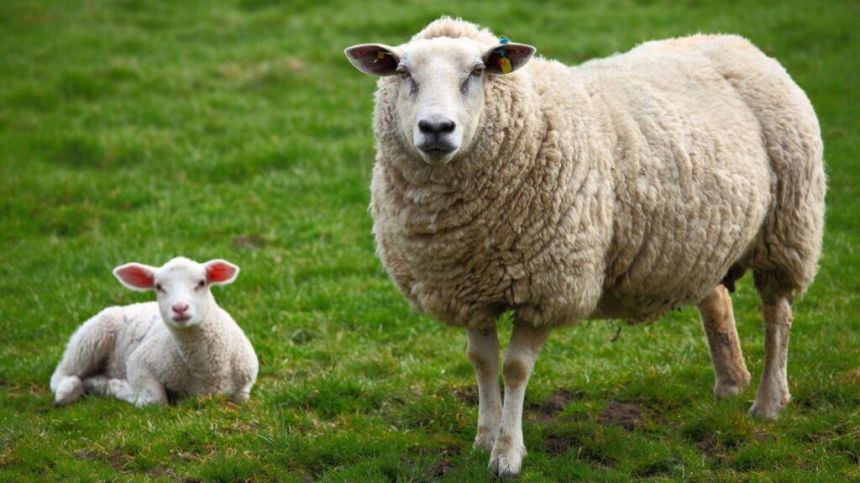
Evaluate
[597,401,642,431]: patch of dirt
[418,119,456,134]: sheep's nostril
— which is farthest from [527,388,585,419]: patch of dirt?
[418,119,456,134]: sheep's nostril

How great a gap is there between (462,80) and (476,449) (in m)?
1.79

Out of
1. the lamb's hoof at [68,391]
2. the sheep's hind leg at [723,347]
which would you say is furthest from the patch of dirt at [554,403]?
the lamb's hoof at [68,391]

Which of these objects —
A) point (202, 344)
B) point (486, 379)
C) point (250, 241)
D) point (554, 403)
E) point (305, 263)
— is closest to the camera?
point (486, 379)

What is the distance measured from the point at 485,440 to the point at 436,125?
169 cm

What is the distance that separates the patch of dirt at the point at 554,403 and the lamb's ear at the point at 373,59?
6.90 feet

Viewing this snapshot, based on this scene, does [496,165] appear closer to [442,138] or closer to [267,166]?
Answer: [442,138]

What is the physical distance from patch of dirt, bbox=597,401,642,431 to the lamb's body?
1.94ft

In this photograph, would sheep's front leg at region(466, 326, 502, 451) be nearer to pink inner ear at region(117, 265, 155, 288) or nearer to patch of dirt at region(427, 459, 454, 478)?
patch of dirt at region(427, 459, 454, 478)

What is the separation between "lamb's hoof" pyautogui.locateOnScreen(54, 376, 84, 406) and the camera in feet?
21.4

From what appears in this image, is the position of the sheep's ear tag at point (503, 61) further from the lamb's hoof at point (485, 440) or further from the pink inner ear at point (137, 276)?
the pink inner ear at point (137, 276)

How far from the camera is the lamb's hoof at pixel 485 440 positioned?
18.3 feet

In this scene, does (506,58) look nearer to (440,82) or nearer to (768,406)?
(440,82)

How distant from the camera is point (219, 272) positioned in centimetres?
655

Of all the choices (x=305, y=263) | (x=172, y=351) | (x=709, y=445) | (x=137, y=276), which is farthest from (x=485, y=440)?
(x=305, y=263)
